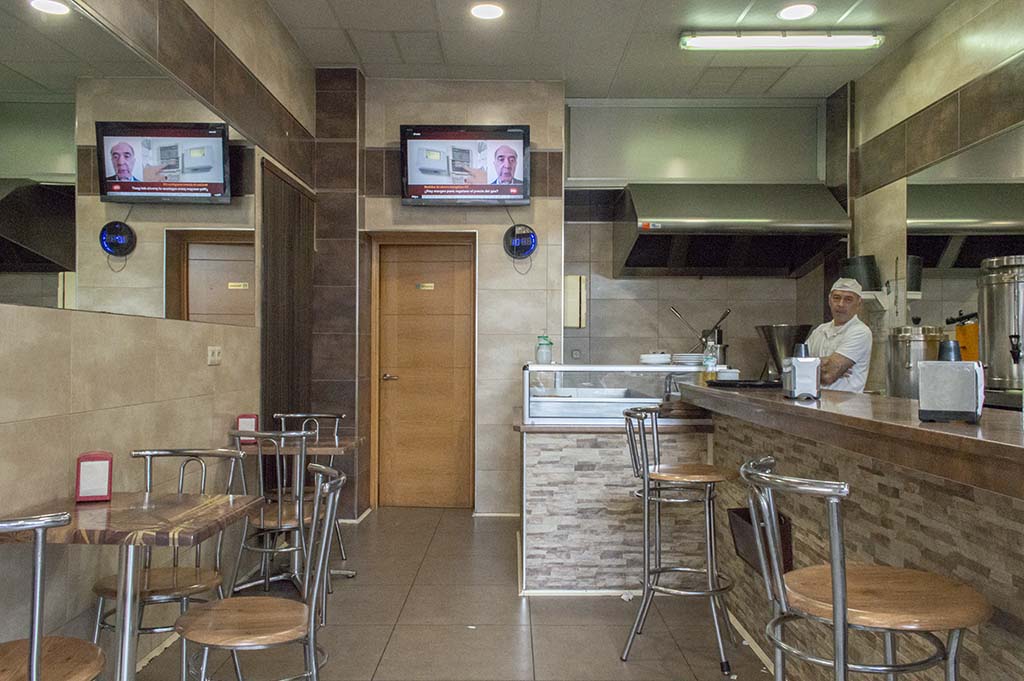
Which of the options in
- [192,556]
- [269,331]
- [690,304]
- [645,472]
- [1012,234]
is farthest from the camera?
[690,304]

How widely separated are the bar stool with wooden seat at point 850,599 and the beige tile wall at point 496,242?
4.32 m

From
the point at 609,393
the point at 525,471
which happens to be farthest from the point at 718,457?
the point at 525,471

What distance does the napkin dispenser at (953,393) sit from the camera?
198cm

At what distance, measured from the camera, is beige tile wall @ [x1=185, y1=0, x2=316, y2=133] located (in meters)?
4.21

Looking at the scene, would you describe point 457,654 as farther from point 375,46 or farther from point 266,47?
point 375,46

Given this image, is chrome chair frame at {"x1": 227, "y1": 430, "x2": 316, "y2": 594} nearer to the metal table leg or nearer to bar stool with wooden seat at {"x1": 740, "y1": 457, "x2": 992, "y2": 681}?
the metal table leg

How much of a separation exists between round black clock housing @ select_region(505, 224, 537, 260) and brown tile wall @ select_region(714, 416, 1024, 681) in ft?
9.63

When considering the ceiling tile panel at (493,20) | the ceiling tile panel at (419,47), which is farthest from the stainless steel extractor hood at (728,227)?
the ceiling tile panel at (419,47)

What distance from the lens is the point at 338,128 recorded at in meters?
6.06

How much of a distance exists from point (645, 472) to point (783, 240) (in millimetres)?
3583

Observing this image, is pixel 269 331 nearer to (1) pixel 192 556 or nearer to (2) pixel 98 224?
(1) pixel 192 556

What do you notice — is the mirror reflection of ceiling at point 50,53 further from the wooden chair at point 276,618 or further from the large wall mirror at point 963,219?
the large wall mirror at point 963,219

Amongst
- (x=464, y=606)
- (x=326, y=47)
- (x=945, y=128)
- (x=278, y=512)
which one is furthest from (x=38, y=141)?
(x=945, y=128)

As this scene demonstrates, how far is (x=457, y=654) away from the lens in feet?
11.4
